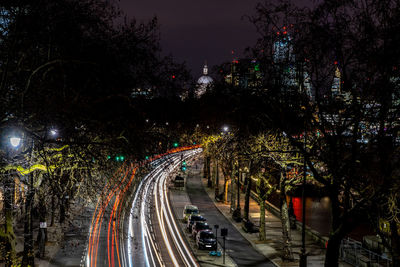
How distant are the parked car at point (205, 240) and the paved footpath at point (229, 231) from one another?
1.18 meters

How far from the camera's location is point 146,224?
3388cm

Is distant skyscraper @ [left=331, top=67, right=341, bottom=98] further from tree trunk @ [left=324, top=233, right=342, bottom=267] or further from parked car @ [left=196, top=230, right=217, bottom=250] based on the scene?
parked car @ [left=196, top=230, right=217, bottom=250]

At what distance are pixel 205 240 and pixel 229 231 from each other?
6.66m

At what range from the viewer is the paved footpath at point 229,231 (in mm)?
26234

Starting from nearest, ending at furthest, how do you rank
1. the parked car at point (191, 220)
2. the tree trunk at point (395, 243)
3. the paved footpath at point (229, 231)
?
the tree trunk at point (395, 243) < the paved footpath at point (229, 231) < the parked car at point (191, 220)

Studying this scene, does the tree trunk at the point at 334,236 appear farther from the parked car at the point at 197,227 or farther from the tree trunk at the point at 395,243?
the parked car at the point at 197,227

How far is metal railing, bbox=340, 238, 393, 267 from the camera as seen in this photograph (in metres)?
23.2

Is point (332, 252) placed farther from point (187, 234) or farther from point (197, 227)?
point (187, 234)

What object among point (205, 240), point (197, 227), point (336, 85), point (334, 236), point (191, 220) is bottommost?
point (205, 240)

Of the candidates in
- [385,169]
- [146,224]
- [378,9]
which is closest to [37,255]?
[146,224]

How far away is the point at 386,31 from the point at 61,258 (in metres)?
22.0

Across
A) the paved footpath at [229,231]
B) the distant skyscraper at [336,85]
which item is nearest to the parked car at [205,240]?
the paved footpath at [229,231]

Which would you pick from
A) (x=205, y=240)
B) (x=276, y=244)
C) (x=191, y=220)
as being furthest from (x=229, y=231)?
(x=205, y=240)

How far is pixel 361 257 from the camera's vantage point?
24203 millimetres
